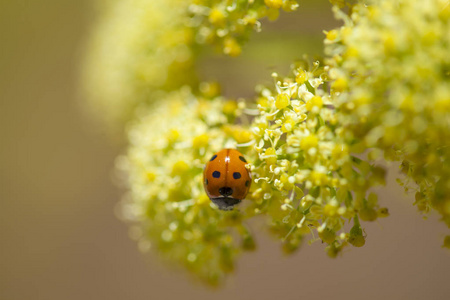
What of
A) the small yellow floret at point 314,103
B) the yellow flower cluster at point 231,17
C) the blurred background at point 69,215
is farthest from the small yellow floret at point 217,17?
the blurred background at point 69,215

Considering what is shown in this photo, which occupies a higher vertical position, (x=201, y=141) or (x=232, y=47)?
(x=232, y=47)

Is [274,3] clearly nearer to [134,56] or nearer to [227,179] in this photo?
[227,179]

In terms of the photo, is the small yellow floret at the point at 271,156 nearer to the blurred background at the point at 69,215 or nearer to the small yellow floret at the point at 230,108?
the small yellow floret at the point at 230,108

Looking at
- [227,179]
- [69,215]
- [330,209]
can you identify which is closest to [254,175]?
[227,179]

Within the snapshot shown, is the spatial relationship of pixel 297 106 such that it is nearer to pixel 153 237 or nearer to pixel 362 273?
pixel 153 237

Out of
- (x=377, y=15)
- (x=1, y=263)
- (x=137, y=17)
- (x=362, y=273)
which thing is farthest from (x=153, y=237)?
(x=1, y=263)
